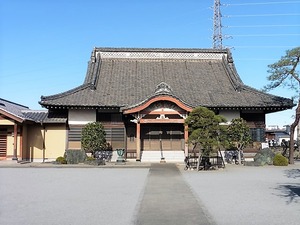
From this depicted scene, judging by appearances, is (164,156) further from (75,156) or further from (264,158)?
(264,158)

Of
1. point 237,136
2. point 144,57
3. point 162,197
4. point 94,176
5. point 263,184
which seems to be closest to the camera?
point 162,197

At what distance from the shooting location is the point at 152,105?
22016 millimetres

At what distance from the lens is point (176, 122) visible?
71.9 ft

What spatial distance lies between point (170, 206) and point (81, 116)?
51.2ft

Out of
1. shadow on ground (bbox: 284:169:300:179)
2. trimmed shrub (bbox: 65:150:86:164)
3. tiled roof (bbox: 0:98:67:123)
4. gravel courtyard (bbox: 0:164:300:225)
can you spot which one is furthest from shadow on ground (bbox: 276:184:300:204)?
tiled roof (bbox: 0:98:67:123)

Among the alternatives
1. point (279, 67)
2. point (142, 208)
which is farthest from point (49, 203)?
point (279, 67)

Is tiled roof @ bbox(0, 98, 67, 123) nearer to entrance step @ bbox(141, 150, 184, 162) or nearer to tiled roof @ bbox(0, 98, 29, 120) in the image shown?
tiled roof @ bbox(0, 98, 29, 120)

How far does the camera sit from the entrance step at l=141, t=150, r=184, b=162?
2323 cm

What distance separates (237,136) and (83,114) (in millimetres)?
10495

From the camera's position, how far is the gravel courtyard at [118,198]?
7.54 metres

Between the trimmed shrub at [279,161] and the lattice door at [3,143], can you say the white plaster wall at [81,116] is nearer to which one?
the lattice door at [3,143]

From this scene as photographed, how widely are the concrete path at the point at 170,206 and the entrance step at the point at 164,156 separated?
10370 mm

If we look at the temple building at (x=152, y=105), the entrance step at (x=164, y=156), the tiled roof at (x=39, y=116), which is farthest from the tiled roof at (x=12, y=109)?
the entrance step at (x=164, y=156)

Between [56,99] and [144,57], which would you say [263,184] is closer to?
[56,99]
